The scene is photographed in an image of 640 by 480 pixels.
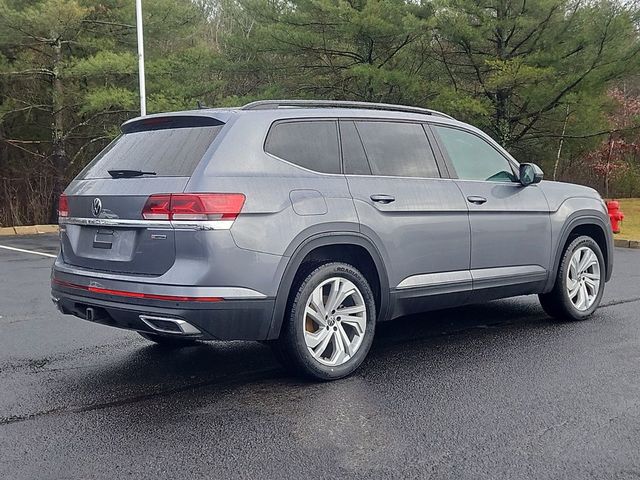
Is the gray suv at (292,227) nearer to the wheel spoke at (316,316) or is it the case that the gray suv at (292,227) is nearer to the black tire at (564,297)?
the wheel spoke at (316,316)

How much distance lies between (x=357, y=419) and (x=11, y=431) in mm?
1874

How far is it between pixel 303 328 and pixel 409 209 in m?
1.20

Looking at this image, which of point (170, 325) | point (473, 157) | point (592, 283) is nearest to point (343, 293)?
point (170, 325)

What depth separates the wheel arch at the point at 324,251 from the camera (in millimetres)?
4301

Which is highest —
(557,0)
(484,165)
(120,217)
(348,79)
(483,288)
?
(557,0)

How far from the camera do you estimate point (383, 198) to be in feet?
15.9

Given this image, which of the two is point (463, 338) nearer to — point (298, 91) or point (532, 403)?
point (532, 403)

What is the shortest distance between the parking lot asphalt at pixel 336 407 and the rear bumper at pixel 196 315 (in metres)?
0.43

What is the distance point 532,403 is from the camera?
421 cm

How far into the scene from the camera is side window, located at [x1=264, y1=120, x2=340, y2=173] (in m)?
4.57

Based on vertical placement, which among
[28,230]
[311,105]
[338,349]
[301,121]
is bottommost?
[28,230]

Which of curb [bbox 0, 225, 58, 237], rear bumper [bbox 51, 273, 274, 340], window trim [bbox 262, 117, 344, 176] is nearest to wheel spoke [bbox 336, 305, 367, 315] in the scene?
rear bumper [bbox 51, 273, 274, 340]

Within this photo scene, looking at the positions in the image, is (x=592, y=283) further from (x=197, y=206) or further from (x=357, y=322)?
(x=197, y=206)

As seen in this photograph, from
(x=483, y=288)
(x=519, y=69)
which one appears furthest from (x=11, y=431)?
(x=519, y=69)
